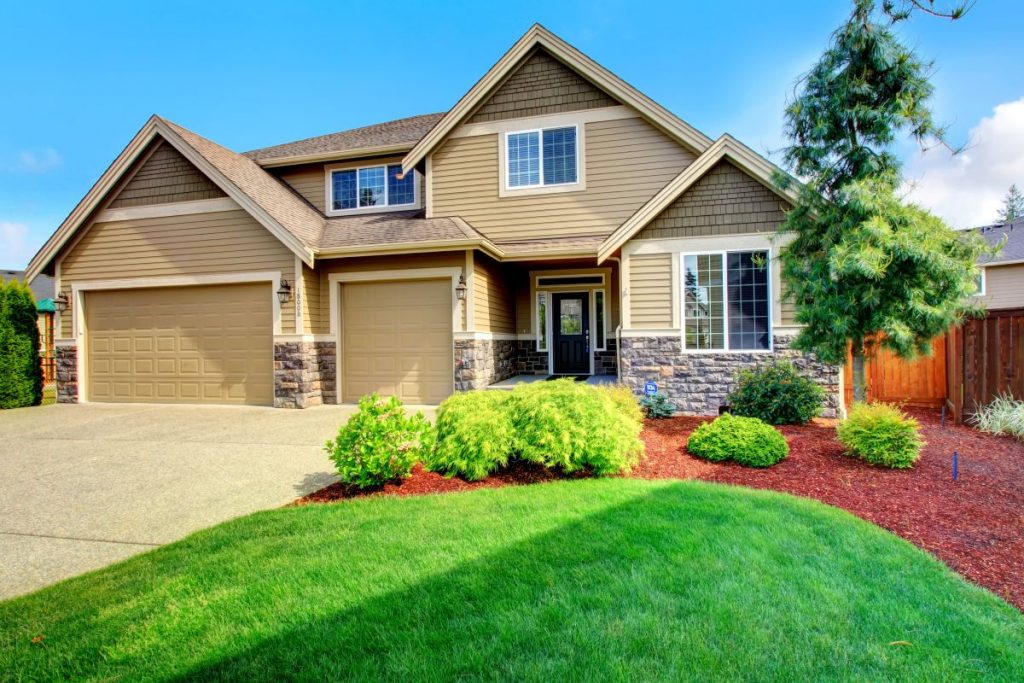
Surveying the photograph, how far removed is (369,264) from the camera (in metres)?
10.9

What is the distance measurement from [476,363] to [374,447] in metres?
5.53

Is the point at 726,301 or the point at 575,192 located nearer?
the point at 726,301

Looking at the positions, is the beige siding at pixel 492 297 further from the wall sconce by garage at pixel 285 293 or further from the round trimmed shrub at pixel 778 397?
the round trimmed shrub at pixel 778 397

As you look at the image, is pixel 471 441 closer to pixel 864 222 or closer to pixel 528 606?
pixel 528 606

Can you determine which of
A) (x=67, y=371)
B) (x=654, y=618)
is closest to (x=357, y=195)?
(x=67, y=371)

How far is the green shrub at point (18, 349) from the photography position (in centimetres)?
1106

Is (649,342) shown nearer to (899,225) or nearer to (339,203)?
(899,225)

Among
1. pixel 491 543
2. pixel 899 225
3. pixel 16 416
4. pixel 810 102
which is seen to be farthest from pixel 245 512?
pixel 16 416

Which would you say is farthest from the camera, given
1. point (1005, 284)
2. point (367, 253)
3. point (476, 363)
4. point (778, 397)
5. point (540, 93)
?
point (1005, 284)

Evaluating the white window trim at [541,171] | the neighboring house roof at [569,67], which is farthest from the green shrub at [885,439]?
the white window trim at [541,171]

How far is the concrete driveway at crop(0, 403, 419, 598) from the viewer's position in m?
3.87

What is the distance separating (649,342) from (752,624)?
705 cm

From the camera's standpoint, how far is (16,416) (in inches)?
392

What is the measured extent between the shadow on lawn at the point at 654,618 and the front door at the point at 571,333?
9.09 meters
